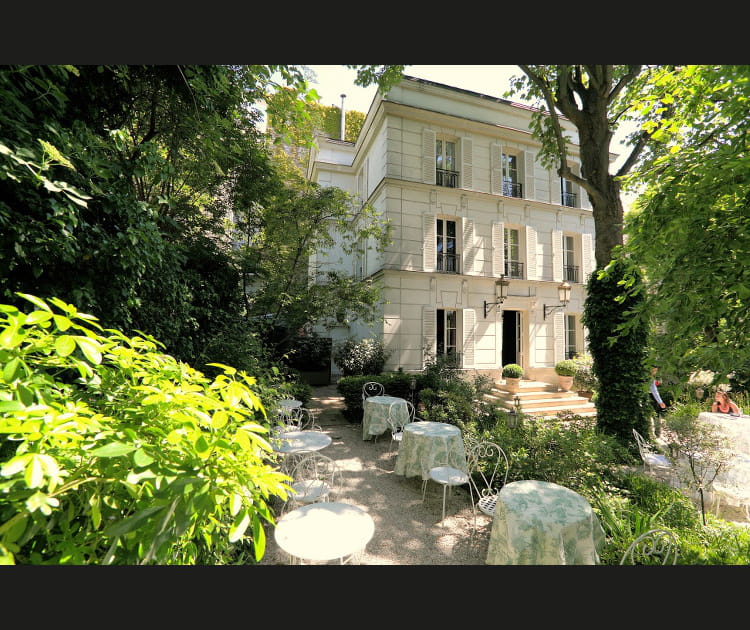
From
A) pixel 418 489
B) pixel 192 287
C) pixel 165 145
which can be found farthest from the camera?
pixel 192 287

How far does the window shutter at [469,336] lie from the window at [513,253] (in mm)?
2263

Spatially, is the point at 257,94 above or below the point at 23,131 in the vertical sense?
above

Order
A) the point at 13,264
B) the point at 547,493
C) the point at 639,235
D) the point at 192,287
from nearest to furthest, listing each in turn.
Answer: the point at 13,264 < the point at 639,235 < the point at 547,493 < the point at 192,287

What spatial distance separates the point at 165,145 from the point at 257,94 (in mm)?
1382

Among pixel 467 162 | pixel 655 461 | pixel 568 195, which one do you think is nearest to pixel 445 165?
pixel 467 162

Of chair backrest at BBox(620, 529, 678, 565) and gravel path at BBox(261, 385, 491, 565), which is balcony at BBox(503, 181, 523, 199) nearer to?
gravel path at BBox(261, 385, 491, 565)

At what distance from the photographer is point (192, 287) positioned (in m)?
5.28

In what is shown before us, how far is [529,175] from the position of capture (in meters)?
11.8

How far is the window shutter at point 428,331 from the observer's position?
34.1 ft

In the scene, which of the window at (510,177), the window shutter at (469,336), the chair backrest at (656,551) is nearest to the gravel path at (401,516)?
the chair backrest at (656,551)

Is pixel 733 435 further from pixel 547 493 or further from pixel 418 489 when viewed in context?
pixel 418 489

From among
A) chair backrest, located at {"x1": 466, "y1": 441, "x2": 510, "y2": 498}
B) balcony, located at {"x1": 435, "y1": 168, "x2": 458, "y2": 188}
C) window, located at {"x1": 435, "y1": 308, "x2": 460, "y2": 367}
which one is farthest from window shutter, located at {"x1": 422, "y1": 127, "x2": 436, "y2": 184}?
chair backrest, located at {"x1": 466, "y1": 441, "x2": 510, "y2": 498}

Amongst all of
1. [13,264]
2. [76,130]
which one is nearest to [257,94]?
[76,130]

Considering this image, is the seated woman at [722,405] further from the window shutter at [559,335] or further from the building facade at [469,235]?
the window shutter at [559,335]
